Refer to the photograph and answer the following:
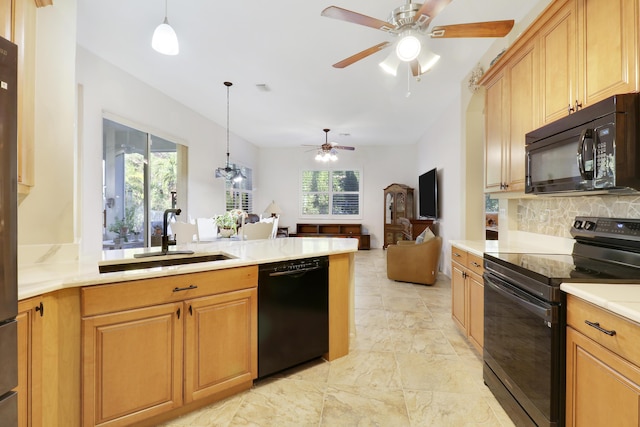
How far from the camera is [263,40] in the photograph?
2.96 metres

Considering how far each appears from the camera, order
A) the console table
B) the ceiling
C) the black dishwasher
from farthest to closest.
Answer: the console table → the ceiling → the black dishwasher

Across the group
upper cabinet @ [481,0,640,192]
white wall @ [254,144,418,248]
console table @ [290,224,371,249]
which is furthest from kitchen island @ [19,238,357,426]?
white wall @ [254,144,418,248]

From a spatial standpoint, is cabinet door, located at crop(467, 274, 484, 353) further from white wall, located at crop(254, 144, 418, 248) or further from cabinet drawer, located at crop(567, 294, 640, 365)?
white wall, located at crop(254, 144, 418, 248)

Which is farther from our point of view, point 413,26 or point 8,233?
point 413,26

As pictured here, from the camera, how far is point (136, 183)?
4.30 meters

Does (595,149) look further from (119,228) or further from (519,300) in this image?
(119,228)

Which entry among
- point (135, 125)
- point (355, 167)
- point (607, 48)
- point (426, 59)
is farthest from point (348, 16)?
point (355, 167)

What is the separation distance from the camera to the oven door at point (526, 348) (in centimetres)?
132

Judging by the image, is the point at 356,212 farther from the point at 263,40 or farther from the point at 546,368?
the point at 546,368

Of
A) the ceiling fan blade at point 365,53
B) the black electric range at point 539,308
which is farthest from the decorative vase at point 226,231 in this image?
the black electric range at point 539,308

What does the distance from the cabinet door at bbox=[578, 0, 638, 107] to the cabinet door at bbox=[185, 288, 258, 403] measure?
2206 millimetres

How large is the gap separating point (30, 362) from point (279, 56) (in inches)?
126

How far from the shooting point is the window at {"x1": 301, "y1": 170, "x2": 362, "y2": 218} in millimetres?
8461

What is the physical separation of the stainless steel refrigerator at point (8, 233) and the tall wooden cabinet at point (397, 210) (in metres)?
6.83
